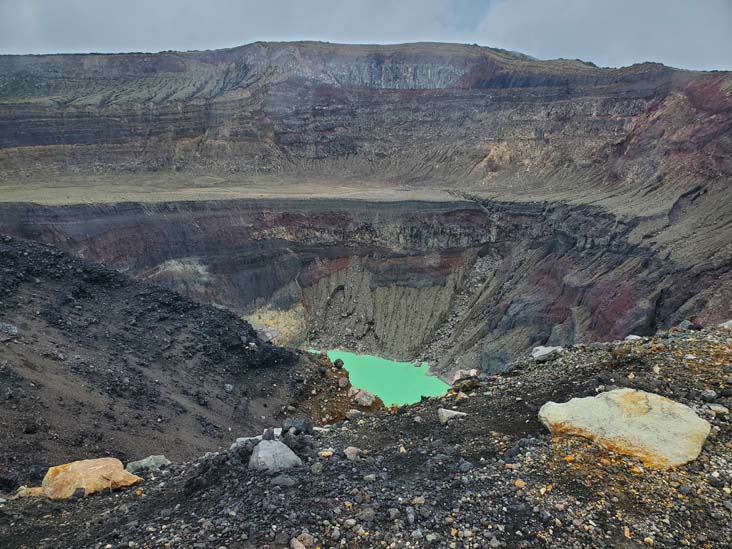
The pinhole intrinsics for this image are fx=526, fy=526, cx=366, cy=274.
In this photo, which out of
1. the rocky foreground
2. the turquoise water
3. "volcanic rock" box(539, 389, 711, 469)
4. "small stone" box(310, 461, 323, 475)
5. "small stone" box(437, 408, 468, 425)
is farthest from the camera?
the turquoise water

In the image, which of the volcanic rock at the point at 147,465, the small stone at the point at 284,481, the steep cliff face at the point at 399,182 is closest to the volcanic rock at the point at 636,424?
the small stone at the point at 284,481

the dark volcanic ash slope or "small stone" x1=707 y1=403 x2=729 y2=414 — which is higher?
"small stone" x1=707 y1=403 x2=729 y2=414

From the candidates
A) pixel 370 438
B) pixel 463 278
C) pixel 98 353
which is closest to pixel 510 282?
pixel 463 278

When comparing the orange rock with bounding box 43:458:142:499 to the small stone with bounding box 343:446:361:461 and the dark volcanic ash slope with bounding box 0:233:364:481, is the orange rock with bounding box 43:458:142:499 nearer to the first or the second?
the dark volcanic ash slope with bounding box 0:233:364:481

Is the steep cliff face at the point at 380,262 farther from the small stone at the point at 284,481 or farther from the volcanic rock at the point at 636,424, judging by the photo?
the small stone at the point at 284,481

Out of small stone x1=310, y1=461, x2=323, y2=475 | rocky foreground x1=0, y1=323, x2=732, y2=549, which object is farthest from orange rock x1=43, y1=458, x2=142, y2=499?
small stone x1=310, y1=461, x2=323, y2=475

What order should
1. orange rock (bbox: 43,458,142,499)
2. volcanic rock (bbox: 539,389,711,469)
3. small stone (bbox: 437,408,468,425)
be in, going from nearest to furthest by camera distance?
volcanic rock (bbox: 539,389,711,469) < small stone (bbox: 437,408,468,425) < orange rock (bbox: 43,458,142,499)

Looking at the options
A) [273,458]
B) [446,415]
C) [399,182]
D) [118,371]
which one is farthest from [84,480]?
[399,182]

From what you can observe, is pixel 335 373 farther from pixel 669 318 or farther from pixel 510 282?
pixel 510 282
